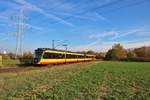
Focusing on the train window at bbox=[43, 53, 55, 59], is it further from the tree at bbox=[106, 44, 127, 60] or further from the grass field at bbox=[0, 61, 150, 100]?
the tree at bbox=[106, 44, 127, 60]

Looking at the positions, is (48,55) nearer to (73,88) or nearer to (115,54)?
(73,88)

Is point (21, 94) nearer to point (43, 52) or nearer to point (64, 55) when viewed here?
point (43, 52)

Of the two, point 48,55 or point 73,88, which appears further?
point 48,55

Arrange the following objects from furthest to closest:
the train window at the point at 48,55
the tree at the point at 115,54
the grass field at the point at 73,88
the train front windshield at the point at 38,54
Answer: the tree at the point at 115,54, the train window at the point at 48,55, the train front windshield at the point at 38,54, the grass field at the point at 73,88

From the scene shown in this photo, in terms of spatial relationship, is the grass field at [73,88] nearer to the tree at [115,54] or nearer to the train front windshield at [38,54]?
the train front windshield at [38,54]

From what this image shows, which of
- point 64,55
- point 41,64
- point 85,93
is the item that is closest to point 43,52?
point 41,64

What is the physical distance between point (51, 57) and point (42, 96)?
2857 cm

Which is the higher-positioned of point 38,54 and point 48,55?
point 38,54

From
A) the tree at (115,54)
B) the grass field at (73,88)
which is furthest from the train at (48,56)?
the tree at (115,54)

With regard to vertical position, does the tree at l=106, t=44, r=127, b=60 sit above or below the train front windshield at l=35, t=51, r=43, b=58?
above

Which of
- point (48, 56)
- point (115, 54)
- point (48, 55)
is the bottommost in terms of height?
point (48, 56)

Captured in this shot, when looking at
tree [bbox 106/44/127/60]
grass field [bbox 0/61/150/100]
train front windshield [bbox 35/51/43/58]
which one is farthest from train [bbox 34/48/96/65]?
tree [bbox 106/44/127/60]

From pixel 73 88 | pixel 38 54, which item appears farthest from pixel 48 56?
pixel 73 88

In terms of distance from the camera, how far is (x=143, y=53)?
12338 cm
